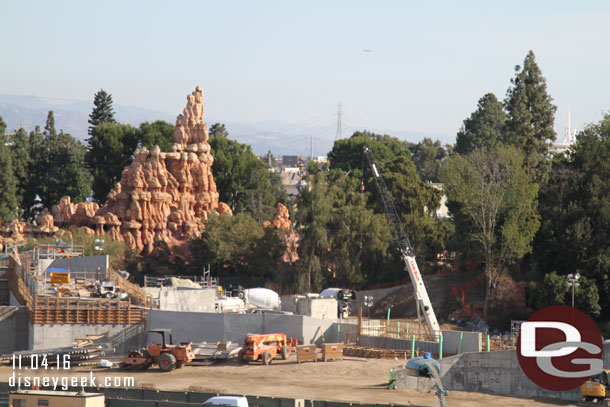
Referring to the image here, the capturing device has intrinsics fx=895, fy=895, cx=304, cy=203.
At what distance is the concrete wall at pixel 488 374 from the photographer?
47.7 m

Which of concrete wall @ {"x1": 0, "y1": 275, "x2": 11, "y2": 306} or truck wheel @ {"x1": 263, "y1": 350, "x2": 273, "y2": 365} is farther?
concrete wall @ {"x1": 0, "y1": 275, "x2": 11, "y2": 306}

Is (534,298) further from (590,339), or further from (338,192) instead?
(338,192)

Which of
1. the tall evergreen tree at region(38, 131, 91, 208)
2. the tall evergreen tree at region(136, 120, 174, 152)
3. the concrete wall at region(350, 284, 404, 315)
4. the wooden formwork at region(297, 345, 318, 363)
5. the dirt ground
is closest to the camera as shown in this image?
the dirt ground

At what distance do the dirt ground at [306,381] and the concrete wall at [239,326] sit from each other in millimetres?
3236

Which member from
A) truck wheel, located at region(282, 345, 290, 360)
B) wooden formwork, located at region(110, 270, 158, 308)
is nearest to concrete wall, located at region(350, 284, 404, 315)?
wooden formwork, located at region(110, 270, 158, 308)

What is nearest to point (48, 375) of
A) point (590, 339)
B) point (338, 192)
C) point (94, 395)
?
point (94, 395)

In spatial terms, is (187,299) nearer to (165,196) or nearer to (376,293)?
(376,293)

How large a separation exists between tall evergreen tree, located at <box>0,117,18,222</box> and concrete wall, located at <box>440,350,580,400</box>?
67.9m

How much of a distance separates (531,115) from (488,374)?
42752mm

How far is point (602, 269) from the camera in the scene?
64562mm

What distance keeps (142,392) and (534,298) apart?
120 feet

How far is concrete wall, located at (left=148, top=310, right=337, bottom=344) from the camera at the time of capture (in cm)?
5494

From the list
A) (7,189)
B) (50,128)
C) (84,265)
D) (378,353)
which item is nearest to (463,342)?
(378,353)

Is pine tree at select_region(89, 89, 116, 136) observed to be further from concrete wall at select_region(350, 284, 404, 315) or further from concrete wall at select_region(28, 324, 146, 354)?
concrete wall at select_region(28, 324, 146, 354)
